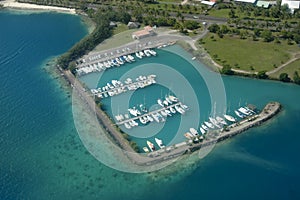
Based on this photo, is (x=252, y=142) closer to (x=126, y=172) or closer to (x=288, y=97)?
(x=288, y=97)

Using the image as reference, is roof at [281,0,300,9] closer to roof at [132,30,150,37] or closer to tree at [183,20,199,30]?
tree at [183,20,199,30]

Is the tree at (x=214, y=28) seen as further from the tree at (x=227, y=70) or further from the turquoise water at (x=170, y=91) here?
the tree at (x=227, y=70)

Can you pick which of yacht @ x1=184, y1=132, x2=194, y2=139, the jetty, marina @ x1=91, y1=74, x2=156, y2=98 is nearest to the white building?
the jetty

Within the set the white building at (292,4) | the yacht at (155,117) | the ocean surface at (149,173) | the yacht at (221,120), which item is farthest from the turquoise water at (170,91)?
the white building at (292,4)

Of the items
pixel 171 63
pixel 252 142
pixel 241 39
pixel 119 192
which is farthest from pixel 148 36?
pixel 119 192

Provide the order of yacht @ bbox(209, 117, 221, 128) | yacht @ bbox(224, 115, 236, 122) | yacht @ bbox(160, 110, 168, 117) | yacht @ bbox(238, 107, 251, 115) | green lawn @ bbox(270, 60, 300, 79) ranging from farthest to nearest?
green lawn @ bbox(270, 60, 300, 79) → yacht @ bbox(160, 110, 168, 117) → yacht @ bbox(238, 107, 251, 115) → yacht @ bbox(224, 115, 236, 122) → yacht @ bbox(209, 117, 221, 128)

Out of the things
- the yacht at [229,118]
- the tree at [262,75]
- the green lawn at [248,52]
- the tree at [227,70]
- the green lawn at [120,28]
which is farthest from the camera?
the green lawn at [120,28]
